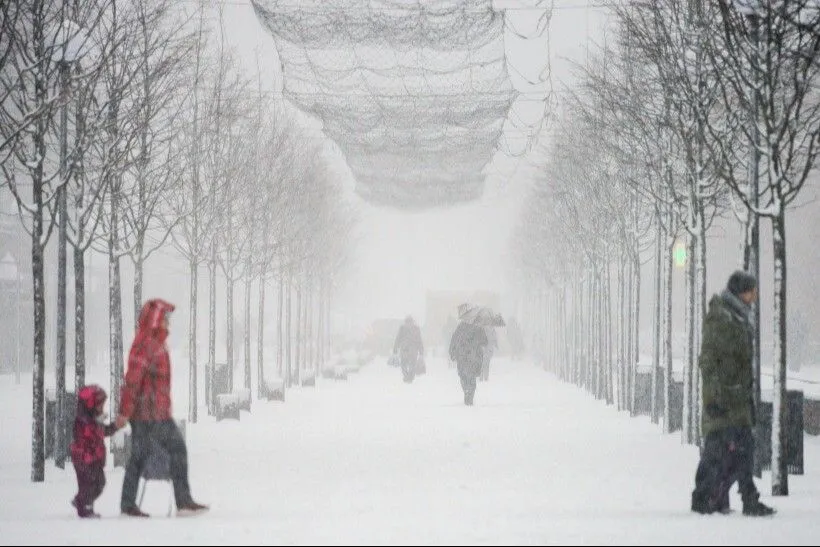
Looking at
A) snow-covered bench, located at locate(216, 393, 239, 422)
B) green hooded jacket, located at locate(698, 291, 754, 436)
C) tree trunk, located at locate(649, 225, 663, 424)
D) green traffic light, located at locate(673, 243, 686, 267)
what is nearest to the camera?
green hooded jacket, located at locate(698, 291, 754, 436)

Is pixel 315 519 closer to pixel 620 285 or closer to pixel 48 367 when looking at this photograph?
pixel 620 285

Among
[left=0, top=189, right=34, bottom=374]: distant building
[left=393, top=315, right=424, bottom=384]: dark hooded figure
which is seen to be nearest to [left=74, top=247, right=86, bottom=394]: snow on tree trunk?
[left=393, top=315, right=424, bottom=384]: dark hooded figure

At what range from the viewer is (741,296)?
8.82m

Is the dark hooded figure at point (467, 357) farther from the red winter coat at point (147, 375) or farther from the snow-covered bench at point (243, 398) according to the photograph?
the red winter coat at point (147, 375)

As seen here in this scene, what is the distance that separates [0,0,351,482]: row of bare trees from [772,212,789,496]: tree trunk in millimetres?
6449

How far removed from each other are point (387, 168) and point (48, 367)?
30.7 m

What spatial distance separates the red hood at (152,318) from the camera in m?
8.73

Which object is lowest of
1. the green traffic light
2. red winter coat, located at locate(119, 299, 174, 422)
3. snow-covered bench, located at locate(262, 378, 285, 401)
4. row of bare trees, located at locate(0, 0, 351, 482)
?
snow-covered bench, located at locate(262, 378, 285, 401)

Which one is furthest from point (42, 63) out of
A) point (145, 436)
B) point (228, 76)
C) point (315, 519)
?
point (228, 76)

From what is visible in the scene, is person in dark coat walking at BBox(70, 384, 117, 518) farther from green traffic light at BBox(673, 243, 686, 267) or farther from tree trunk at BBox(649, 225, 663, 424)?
Answer: tree trunk at BBox(649, 225, 663, 424)

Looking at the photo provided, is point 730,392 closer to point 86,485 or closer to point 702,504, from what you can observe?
point 702,504

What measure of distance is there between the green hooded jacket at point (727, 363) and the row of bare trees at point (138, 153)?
6112mm

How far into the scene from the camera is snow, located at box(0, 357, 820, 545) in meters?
8.05

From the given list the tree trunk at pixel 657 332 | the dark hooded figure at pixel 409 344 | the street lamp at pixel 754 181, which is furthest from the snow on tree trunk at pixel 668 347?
the dark hooded figure at pixel 409 344
